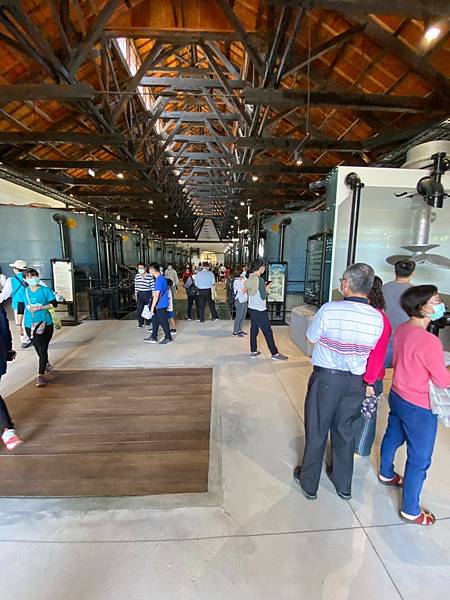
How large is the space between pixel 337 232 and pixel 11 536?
15.7 ft

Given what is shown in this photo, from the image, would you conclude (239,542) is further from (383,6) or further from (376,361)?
(383,6)

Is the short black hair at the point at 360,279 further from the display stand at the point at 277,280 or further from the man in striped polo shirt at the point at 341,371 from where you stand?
the display stand at the point at 277,280

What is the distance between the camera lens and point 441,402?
1.48 meters

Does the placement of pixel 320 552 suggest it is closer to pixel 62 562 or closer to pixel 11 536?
pixel 62 562

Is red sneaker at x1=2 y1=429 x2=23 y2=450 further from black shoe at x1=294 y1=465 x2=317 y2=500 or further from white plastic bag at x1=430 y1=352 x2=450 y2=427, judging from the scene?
white plastic bag at x1=430 y1=352 x2=450 y2=427

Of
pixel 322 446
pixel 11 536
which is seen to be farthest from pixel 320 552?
pixel 11 536

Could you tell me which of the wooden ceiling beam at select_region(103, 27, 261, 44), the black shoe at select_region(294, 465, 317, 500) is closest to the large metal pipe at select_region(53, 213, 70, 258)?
the wooden ceiling beam at select_region(103, 27, 261, 44)

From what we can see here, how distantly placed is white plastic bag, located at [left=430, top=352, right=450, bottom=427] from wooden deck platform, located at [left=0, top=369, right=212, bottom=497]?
60.1 inches

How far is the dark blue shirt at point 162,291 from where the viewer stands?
16.6ft

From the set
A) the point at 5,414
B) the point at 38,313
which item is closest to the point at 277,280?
the point at 38,313

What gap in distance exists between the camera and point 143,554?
1.48 m

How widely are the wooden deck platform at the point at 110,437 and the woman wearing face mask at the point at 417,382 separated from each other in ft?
4.32

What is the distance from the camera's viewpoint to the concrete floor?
1.33 meters

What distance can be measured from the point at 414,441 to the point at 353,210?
11.6 feet
